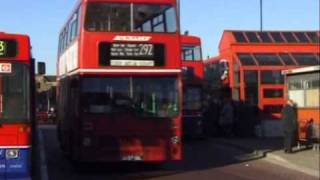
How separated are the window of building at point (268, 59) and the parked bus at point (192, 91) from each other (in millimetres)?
2953

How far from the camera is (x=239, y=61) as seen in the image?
1305 inches

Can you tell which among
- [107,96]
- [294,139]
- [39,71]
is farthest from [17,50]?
[294,139]

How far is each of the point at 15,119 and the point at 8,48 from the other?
1.31 meters

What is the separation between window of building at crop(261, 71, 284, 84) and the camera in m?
32.8

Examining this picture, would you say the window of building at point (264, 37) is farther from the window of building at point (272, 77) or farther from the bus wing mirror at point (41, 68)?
the bus wing mirror at point (41, 68)

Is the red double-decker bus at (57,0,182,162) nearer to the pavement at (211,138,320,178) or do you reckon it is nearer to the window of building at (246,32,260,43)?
the pavement at (211,138,320,178)

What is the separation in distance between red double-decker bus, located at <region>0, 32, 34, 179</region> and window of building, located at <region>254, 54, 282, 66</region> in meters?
20.8

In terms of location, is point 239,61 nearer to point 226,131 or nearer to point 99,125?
point 226,131

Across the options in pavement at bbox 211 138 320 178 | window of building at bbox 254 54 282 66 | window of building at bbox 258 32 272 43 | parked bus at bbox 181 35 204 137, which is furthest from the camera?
window of building at bbox 258 32 272 43

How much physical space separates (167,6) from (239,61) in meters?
14.4

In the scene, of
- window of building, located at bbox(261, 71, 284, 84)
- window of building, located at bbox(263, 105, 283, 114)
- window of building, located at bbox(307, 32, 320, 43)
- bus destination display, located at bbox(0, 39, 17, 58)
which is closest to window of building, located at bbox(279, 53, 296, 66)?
window of building, located at bbox(261, 71, 284, 84)

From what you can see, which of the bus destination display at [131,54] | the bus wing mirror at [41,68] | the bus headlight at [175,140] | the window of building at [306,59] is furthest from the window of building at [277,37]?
the bus wing mirror at [41,68]

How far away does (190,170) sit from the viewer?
19938mm

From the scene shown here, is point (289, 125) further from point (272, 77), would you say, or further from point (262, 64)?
point (262, 64)
